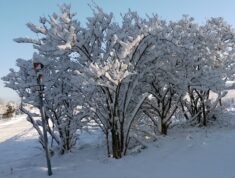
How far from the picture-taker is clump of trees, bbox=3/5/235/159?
12.3m

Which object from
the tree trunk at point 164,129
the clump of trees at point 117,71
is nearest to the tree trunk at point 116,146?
the clump of trees at point 117,71

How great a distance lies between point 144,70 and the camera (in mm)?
13266

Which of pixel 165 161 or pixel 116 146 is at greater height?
pixel 116 146

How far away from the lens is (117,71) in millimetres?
11523

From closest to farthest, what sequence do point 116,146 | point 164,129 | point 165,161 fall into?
point 165,161 → point 116,146 → point 164,129

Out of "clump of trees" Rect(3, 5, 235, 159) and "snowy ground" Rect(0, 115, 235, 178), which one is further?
"clump of trees" Rect(3, 5, 235, 159)

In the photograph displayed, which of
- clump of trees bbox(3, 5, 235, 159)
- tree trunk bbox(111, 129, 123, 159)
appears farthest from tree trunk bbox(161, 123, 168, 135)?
tree trunk bbox(111, 129, 123, 159)

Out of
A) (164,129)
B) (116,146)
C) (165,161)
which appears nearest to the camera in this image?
(165,161)

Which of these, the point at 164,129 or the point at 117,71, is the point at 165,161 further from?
the point at 164,129

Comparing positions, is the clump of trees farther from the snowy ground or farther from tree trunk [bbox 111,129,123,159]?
the snowy ground

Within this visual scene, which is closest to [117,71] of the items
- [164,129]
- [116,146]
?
[116,146]

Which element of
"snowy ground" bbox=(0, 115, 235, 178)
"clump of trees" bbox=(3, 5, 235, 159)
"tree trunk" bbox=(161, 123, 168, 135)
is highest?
"clump of trees" bbox=(3, 5, 235, 159)

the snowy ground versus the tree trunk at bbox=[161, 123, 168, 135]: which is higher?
the tree trunk at bbox=[161, 123, 168, 135]

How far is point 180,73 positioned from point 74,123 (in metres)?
4.38
